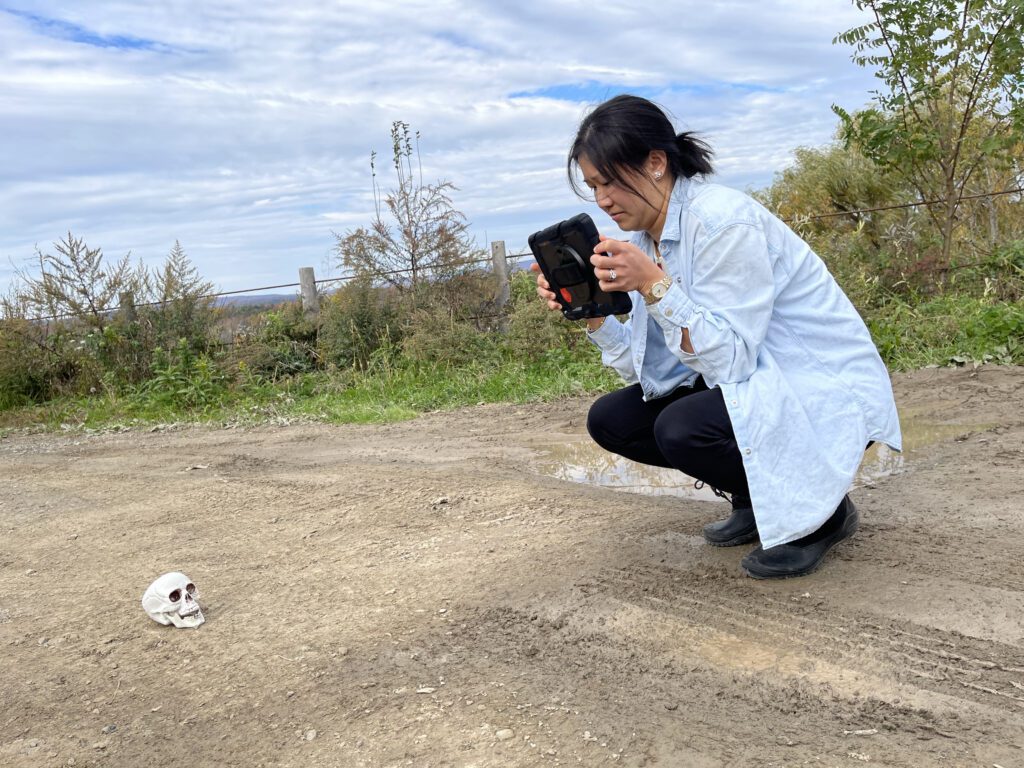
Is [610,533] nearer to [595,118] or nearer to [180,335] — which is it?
[595,118]

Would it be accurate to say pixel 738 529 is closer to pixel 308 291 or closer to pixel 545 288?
pixel 545 288

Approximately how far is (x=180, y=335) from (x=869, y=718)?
9.89m

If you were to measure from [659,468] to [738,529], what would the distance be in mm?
1927

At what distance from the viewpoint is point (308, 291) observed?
459 inches

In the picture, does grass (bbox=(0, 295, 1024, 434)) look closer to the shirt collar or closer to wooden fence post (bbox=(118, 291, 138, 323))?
wooden fence post (bbox=(118, 291, 138, 323))

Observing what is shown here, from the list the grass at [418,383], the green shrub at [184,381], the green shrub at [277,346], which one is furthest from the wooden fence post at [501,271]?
the green shrub at [184,381]

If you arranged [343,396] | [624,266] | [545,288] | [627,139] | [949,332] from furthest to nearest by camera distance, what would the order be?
1. [343,396]
2. [949,332]
3. [545,288]
4. [627,139]
5. [624,266]

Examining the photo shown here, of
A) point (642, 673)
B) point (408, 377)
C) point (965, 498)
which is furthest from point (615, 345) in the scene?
point (408, 377)

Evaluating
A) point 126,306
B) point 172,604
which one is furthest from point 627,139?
point 126,306

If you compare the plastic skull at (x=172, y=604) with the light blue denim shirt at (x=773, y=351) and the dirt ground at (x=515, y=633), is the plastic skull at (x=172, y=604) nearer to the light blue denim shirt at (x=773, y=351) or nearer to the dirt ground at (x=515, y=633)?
the dirt ground at (x=515, y=633)

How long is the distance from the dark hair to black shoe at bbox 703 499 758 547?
1371 millimetres

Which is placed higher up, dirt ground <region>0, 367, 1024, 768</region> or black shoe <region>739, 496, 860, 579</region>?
black shoe <region>739, 496, 860, 579</region>

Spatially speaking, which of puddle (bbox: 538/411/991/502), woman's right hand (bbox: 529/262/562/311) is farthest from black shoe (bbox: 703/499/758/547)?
woman's right hand (bbox: 529/262/562/311)

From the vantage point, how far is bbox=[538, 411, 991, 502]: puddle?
195 inches
